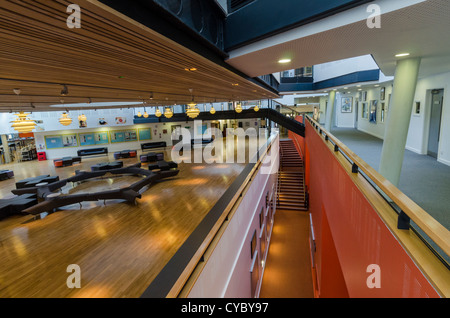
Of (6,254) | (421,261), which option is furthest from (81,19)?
(6,254)

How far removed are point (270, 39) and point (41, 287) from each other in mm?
5308

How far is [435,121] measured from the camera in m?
7.15

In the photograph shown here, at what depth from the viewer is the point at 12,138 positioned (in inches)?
675


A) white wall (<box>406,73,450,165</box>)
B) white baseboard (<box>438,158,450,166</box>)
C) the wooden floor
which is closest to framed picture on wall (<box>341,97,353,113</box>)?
white wall (<box>406,73,450,165</box>)

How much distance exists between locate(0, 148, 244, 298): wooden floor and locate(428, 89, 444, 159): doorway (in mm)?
7094

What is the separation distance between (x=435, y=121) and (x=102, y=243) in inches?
409

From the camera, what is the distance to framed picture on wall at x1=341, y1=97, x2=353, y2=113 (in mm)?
17694

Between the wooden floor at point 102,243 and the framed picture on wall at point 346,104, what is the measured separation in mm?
15418

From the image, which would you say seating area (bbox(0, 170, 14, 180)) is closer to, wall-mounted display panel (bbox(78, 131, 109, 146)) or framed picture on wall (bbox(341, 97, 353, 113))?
wall-mounted display panel (bbox(78, 131, 109, 146))

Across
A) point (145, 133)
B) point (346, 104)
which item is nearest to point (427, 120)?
point (346, 104)

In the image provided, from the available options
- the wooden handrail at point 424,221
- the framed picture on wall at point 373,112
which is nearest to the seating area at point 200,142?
the framed picture on wall at point 373,112

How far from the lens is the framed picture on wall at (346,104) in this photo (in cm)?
1769
